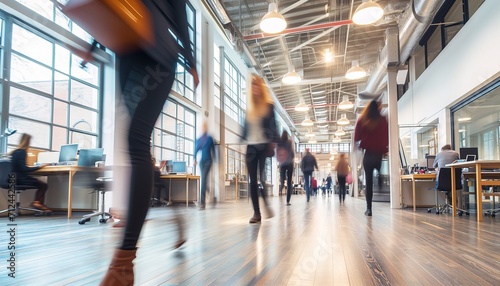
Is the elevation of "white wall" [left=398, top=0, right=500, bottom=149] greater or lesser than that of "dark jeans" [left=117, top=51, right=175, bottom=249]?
greater

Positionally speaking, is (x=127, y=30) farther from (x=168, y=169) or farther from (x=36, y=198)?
(x=168, y=169)

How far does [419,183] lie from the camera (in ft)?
22.2

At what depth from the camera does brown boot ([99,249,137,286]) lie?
3.06ft

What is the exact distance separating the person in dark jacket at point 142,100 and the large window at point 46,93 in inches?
165

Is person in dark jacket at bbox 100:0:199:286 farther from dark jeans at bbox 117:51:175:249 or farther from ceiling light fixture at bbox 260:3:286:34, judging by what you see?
ceiling light fixture at bbox 260:3:286:34

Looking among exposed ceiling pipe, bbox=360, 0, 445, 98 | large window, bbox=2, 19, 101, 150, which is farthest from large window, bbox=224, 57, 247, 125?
large window, bbox=2, 19, 101, 150

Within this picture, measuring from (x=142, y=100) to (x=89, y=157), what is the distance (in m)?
3.92

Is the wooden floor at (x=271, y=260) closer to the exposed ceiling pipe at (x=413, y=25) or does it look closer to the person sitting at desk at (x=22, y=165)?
the person sitting at desk at (x=22, y=165)

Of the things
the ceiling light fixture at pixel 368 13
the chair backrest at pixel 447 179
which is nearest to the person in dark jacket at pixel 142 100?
the ceiling light fixture at pixel 368 13

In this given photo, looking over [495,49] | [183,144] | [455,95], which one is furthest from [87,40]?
[183,144]

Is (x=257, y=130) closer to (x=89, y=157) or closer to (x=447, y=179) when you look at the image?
(x=89, y=157)

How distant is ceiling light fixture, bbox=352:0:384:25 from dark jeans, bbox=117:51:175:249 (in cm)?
442

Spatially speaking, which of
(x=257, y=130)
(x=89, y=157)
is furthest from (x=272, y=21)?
(x=89, y=157)

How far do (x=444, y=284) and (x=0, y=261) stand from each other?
1.84m
